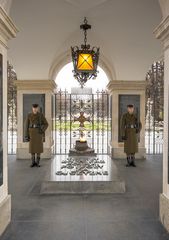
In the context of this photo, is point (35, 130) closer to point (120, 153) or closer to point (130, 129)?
point (130, 129)

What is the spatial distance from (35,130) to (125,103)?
3737 mm

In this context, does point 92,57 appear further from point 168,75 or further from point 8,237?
point 8,237

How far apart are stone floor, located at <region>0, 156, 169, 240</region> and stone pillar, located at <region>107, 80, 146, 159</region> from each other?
3.70m

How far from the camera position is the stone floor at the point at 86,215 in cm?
397

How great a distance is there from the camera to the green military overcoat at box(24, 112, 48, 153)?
8516mm

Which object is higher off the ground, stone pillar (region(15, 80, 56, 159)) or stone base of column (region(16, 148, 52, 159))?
stone pillar (region(15, 80, 56, 159))

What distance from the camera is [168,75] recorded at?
421cm

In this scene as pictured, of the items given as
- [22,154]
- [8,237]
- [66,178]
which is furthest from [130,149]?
[8,237]

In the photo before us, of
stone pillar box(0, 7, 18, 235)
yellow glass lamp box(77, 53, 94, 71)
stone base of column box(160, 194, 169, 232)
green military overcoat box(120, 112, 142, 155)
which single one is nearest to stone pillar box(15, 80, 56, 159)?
green military overcoat box(120, 112, 142, 155)

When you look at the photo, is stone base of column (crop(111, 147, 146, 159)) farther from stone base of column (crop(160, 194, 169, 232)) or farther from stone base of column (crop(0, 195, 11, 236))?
stone base of column (crop(0, 195, 11, 236))

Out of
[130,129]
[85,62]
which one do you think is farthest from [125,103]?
[85,62]

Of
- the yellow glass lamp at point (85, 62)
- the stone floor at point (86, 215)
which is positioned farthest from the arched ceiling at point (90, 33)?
the stone floor at point (86, 215)

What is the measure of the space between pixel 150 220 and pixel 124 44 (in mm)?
6552

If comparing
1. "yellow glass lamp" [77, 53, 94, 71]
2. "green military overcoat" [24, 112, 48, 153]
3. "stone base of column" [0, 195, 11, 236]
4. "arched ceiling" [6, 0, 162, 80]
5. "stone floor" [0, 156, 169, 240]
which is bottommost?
"stone floor" [0, 156, 169, 240]
